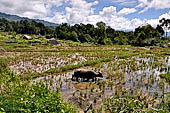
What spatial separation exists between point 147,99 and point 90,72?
13.7 ft

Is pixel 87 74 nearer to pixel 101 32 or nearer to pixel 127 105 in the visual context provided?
pixel 127 105

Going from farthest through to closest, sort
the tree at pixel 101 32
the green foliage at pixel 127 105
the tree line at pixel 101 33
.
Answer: the tree at pixel 101 32
the tree line at pixel 101 33
the green foliage at pixel 127 105

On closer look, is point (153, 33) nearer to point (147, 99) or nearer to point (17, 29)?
point (147, 99)

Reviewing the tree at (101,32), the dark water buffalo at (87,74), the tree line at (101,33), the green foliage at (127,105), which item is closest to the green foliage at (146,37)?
the tree line at (101,33)

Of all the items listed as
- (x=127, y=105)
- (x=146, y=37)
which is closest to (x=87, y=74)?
(x=127, y=105)

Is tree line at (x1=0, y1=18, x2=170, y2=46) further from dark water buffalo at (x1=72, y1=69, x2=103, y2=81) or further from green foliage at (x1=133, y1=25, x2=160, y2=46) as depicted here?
dark water buffalo at (x1=72, y1=69, x2=103, y2=81)

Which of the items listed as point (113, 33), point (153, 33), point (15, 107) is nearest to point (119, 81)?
point (15, 107)

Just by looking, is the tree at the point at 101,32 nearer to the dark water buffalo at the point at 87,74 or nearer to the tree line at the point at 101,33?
the tree line at the point at 101,33

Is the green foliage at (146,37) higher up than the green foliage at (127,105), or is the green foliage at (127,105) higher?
the green foliage at (146,37)

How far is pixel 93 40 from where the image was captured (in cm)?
6134

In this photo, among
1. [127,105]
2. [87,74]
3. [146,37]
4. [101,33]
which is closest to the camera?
[127,105]

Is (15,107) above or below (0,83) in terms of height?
above

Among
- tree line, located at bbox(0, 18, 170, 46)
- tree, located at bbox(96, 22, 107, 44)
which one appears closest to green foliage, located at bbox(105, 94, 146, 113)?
tree line, located at bbox(0, 18, 170, 46)

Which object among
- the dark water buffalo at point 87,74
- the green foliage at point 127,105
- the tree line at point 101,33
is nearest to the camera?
the green foliage at point 127,105
